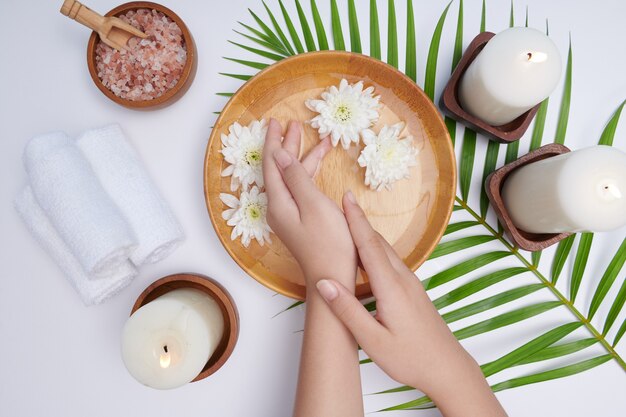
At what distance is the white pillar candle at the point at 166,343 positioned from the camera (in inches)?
16.8

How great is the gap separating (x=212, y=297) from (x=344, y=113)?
28 cm

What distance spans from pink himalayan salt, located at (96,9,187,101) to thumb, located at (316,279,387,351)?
31 centimetres

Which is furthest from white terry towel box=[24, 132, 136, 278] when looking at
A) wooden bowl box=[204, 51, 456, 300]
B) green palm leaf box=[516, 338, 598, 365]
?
green palm leaf box=[516, 338, 598, 365]

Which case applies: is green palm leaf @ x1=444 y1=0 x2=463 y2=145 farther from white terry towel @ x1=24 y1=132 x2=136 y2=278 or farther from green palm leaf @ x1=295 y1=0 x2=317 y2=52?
white terry towel @ x1=24 y1=132 x2=136 y2=278

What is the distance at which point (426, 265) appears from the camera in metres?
0.57

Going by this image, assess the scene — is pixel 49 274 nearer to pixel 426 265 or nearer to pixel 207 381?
pixel 207 381

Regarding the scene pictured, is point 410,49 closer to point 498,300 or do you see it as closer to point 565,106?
point 565,106

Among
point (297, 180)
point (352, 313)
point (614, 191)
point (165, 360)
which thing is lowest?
point (165, 360)

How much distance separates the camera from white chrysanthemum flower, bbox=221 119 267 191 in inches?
20.7

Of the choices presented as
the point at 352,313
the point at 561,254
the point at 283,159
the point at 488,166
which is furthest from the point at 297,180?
the point at 561,254

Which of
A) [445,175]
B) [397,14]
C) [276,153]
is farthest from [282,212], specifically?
[397,14]

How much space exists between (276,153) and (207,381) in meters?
0.32

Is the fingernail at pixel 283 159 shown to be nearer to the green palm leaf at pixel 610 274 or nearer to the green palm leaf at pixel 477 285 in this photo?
the green palm leaf at pixel 477 285

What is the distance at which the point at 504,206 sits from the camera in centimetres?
53
